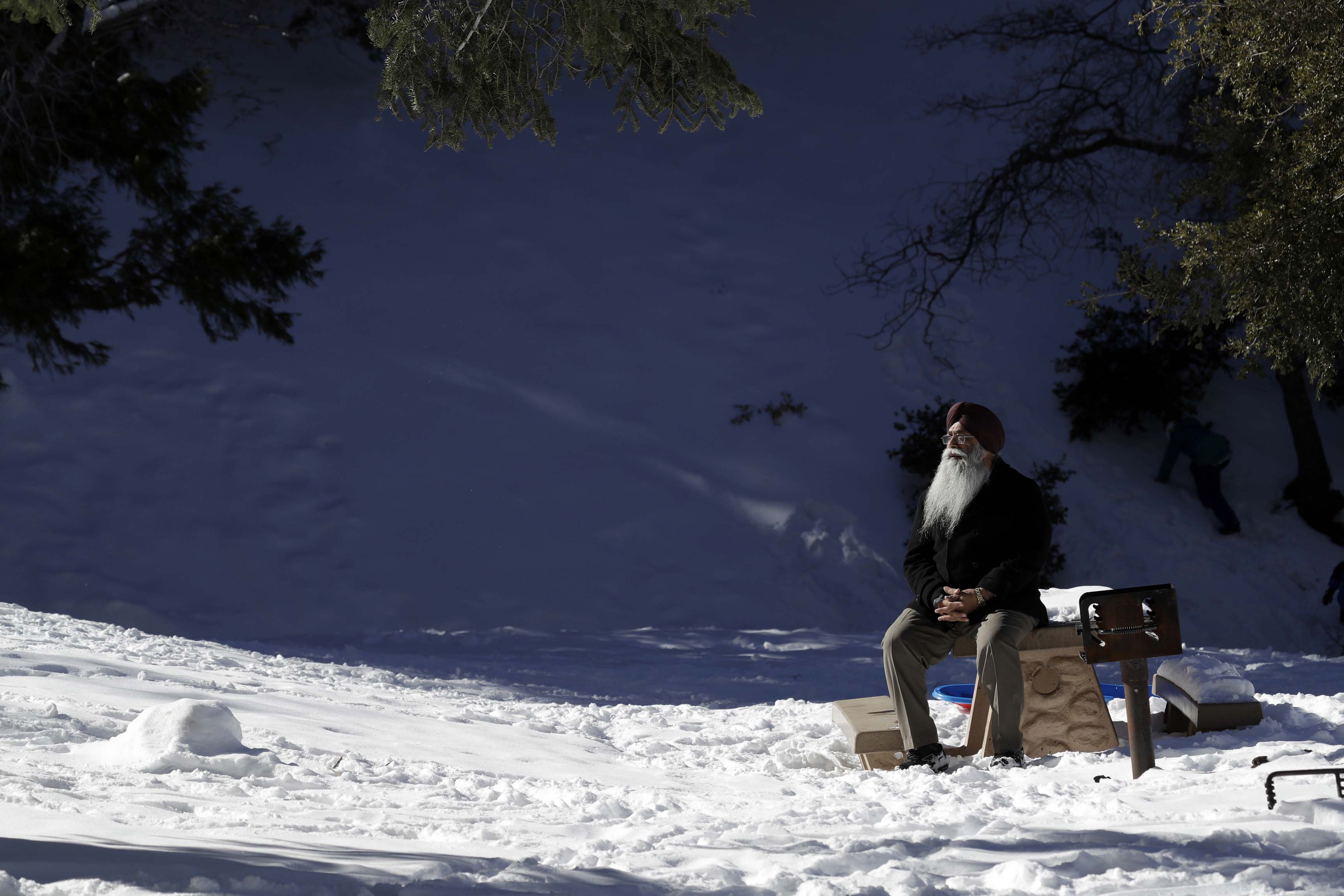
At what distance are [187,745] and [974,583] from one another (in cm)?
316

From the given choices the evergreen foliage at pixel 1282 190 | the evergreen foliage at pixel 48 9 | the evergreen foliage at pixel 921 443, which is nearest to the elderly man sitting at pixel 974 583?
the evergreen foliage at pixel 1282 190

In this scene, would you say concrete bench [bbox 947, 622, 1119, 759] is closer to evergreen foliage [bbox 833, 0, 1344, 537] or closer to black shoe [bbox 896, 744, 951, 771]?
black shoe [bbox 896, 744, 951, 771]

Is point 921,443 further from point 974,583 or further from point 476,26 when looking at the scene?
point 476,26

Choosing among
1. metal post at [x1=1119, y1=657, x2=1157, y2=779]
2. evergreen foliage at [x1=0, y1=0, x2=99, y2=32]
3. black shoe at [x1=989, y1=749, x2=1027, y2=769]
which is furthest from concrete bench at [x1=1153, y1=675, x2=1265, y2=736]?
evergreen foliage at [x1=0, y1=0, x2=99, y2=32]

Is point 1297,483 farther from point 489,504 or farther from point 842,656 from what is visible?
point 489,504

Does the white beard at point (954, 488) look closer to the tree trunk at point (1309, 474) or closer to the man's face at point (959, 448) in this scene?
the man's face at point (959, 448)

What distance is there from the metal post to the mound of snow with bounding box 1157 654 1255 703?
0.76m

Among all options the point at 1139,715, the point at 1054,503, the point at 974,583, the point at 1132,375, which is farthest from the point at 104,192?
the point at 1132,375

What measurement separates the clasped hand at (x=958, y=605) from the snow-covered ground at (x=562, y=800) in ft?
2.07

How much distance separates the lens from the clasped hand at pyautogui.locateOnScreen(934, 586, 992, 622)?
470 centimetres

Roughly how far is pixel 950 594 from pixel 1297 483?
35.9 feet

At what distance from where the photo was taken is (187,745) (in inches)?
154

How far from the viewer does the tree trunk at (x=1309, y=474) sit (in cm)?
1320


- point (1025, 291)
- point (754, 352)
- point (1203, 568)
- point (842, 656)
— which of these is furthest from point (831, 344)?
point (842, 656)
